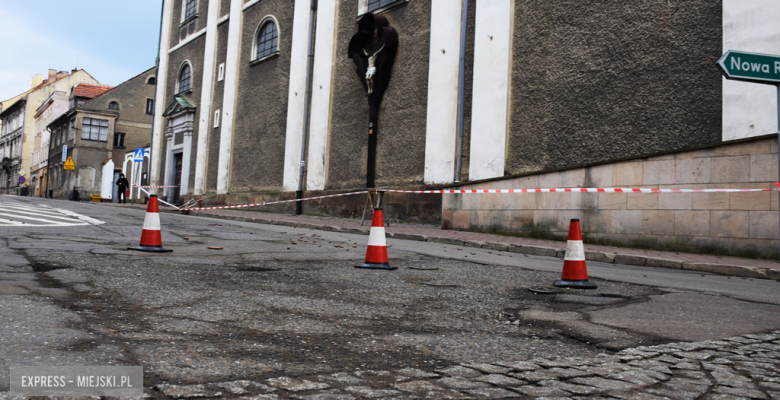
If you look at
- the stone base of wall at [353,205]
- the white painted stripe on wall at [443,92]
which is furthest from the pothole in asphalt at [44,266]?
the white painted stripe on wall at [443,92]

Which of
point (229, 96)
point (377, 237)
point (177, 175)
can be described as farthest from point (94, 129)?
point (377, 237)

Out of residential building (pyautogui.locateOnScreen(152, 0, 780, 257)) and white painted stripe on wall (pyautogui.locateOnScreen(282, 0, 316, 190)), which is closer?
residential building (pyautogui.locateOnScreen(152, 0, 780, 257))

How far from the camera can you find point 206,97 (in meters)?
26.3

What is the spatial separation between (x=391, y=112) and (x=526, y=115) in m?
4.74

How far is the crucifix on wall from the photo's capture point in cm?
1702

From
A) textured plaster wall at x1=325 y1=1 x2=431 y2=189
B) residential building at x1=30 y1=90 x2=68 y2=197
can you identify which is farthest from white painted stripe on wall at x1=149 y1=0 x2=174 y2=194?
residential building at x1=30 y1=90 x2=68 y2=197

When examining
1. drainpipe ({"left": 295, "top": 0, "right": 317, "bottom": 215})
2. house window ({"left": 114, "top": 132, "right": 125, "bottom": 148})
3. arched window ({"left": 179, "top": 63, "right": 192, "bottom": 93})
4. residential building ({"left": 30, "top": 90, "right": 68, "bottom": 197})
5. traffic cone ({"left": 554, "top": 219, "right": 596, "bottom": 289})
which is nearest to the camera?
traffic cone ({"left": 554, "top": 219, "right": 596, "bottom": 289})

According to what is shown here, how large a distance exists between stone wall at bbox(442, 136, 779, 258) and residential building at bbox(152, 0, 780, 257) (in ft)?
0.08

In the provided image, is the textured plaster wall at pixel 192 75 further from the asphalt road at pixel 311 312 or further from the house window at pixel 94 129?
the house window at pixel 94 129

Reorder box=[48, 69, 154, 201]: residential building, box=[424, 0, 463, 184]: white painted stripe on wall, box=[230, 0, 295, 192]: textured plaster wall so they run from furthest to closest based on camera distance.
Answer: box=[48, 69, 154, 201]: residential building → box=[230, 0, 295, 192]: textured plaster wall → box=[424, 0, 463, 184]: white painted stripe on wall

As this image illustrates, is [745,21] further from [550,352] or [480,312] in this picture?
[550,352]

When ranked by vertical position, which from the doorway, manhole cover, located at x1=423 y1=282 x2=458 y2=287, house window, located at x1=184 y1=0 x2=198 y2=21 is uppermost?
house window, located at x1=184 y1=0 x2=198 y2=21

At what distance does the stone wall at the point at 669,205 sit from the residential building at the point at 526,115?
0.08 feet

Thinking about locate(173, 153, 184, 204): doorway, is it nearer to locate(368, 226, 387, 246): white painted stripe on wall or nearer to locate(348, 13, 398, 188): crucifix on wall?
locate(348, 13, 398, 188): crucifix on wall
